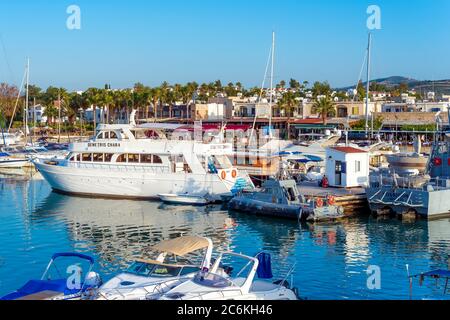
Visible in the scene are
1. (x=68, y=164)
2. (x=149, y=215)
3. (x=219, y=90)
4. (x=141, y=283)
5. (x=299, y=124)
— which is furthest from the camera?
(x=219, y=90)

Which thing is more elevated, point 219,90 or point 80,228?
point 219,90

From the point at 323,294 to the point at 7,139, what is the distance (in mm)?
64177

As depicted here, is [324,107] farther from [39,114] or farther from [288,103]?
[39,114]

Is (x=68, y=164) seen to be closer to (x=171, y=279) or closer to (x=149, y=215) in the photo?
(x=149, y=215)

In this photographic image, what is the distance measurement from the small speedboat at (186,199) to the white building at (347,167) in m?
7.66

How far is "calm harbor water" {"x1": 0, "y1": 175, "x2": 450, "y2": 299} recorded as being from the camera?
22.8 metres

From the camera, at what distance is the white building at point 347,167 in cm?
3962

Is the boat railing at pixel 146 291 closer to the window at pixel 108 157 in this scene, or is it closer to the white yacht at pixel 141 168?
the white yacht at pixel 141 168

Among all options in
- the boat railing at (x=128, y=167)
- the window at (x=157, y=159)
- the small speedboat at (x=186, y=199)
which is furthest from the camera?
the window at (x=157, y=159)

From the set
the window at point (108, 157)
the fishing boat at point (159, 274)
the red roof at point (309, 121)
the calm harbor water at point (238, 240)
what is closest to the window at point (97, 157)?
the window at point (108, 157)

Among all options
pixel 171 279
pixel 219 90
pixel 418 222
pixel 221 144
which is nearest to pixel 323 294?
pixel 171 279

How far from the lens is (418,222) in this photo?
34438mm

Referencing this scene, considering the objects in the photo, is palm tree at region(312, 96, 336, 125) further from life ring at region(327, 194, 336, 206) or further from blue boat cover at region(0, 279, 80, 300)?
blue boat cover at region(0, 279, 80, 300)

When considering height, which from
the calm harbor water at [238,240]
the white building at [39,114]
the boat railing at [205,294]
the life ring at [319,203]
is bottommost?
the calm harbor water at [238,240]
